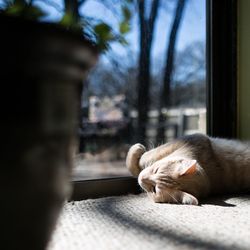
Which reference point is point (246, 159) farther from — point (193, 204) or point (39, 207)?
point (39, 207)

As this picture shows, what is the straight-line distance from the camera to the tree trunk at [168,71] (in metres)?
1.77

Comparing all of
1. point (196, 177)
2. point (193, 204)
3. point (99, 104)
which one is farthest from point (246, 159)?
point (99, 104)

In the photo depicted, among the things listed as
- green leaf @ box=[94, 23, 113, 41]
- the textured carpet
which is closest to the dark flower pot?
green leaf @ box=[94, 23, 113, 41]

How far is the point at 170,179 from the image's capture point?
4.89 feet

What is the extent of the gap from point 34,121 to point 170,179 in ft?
3.38

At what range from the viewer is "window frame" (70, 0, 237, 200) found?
1911 mm

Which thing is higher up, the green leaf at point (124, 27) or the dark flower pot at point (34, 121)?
the green leaf at point (124, 27)

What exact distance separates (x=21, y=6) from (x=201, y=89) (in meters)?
1.39

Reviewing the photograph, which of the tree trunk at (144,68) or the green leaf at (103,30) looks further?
the tree trunk at (144,68)

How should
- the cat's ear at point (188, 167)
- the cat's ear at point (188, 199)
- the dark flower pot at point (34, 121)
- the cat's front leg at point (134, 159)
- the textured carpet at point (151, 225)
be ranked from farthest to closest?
1. the cat's front leg at point (134, 159)
2. the cat's ear at point (188, 167)
3. the cat's ear at point (188, 199)
4. the textured carpet at point (151, 225)
5. the dark flower pot at point (34, 121)

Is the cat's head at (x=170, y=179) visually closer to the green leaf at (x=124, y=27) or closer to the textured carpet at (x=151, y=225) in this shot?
the textured carpet at (x=151, y=225)

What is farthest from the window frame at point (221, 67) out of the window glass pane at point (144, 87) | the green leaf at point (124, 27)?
the green leaf at point (124, 27)

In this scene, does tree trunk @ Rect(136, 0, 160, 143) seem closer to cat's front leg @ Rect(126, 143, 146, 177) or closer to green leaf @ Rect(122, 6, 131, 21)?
cat's front leg @ Rect(126, 143, 146, 177)

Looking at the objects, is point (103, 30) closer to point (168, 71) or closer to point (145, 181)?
point (145, 181)
